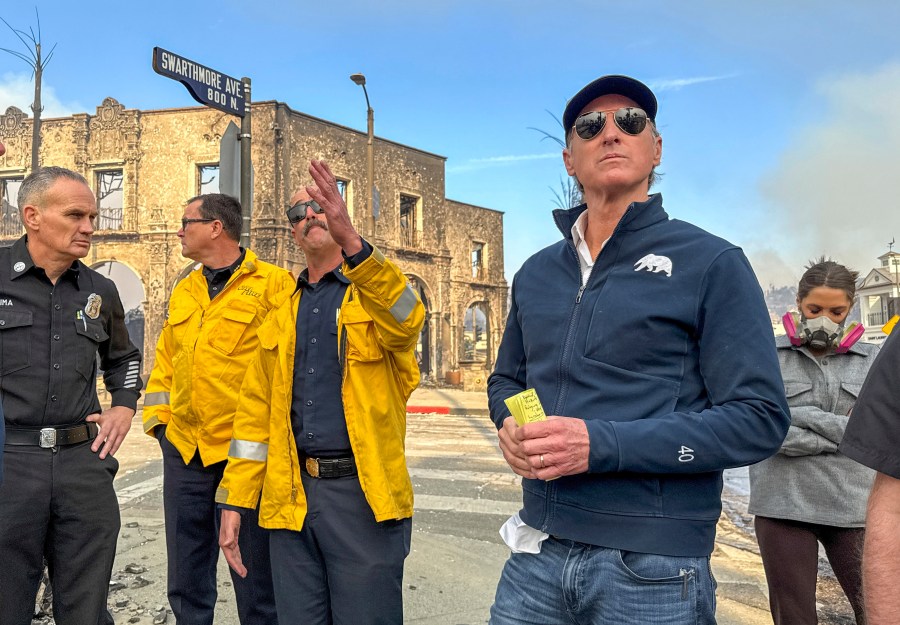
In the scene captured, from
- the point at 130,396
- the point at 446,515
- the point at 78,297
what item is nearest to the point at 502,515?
the point at 446,515

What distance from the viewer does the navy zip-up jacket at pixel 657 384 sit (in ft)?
5.30

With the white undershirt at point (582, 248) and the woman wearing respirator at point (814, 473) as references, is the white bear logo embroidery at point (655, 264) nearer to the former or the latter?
the white undershirt at point (582, 248)

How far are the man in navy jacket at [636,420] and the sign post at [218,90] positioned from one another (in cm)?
416

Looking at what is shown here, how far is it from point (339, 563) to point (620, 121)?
5.98ft

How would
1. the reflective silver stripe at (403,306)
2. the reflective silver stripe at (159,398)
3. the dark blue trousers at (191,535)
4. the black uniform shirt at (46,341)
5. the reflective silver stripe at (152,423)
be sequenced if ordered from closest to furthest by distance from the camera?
the reflective silver stripe at (403,306), the black uniform shirt at (46,341), the dark blue trousers at (191,535), the reflective silver stripe at (152,423), the reflective silver stripe at (159,398)

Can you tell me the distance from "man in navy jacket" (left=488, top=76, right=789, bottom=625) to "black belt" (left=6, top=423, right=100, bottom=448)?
217cm

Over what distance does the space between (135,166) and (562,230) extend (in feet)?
83.1

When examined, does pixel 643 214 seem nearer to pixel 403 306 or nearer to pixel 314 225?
pixel 403 306

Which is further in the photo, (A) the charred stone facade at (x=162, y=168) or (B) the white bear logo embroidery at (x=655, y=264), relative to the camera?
(A) the charred stone facade at (x=162, y=168)

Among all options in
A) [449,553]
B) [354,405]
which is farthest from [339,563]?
[449,553]

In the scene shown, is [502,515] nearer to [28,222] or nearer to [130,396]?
[130,396]

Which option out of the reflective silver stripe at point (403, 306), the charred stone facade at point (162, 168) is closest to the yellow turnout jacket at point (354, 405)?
the reflective silver stripe at point (403, 306)

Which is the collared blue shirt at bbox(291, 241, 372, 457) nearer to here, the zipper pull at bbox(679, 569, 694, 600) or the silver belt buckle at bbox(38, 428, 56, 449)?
the silver belt buckle at bbox(38, 428, 56, 449)

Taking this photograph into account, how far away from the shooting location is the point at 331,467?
2.65 meters
